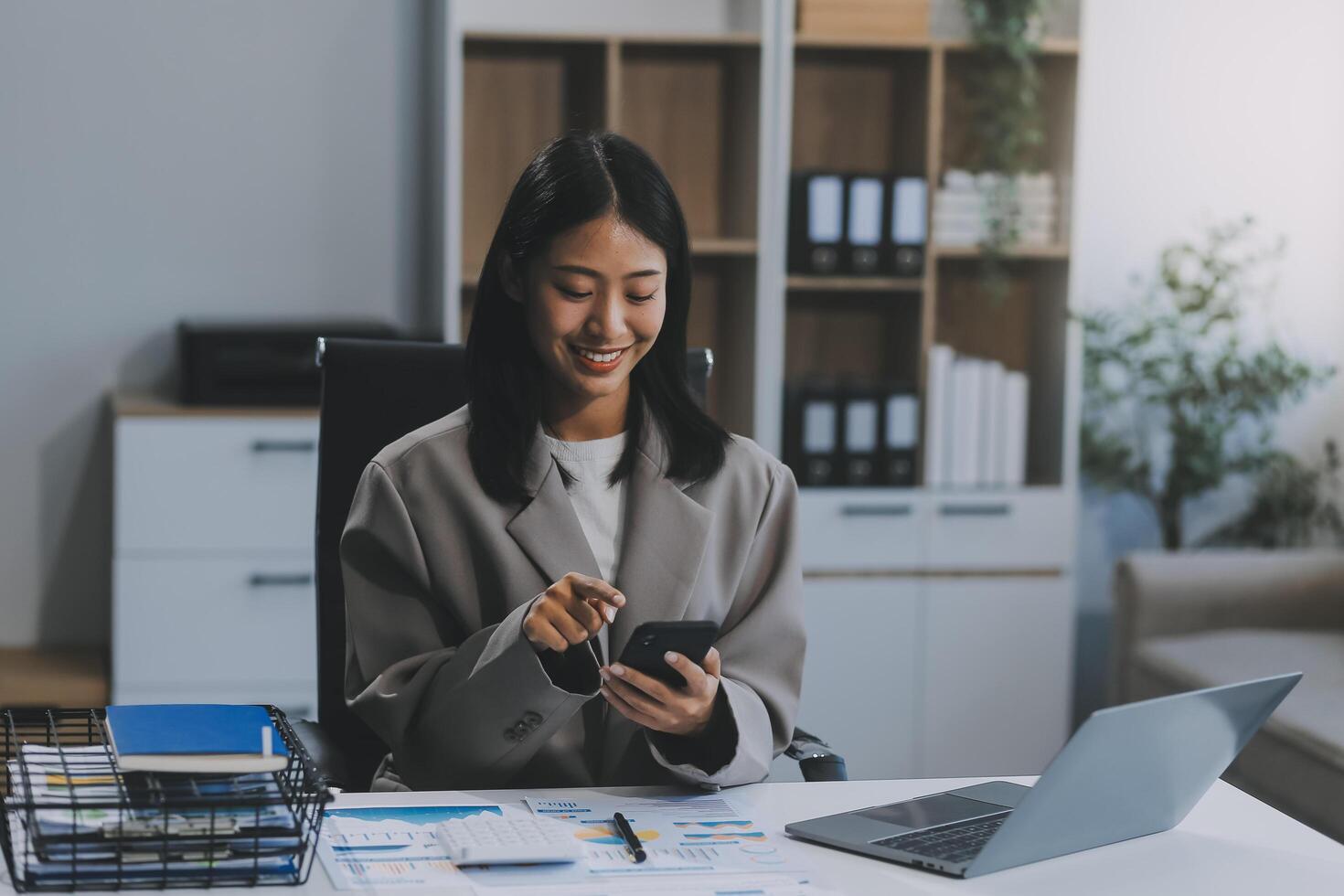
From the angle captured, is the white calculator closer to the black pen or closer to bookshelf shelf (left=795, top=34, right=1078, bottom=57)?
the black pen

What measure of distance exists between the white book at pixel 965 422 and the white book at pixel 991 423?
15 millimetres

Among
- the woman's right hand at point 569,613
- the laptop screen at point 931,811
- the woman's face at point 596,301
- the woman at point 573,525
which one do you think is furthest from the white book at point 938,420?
the woman's right hand at point 569,613

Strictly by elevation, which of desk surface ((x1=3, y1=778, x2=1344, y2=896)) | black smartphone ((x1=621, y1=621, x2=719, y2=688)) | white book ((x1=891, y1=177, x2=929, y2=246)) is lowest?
desk surface ((x1=3, y1=778, x2=1344, y2=896))

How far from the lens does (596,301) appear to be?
1646 millimetres

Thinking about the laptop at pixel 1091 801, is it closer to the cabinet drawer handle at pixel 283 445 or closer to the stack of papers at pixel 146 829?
the stack of papers at pixel 146 829

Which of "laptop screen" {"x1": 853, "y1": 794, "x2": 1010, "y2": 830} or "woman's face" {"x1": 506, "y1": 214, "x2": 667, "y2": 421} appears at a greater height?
"woman's face" {"x1": 506, "y1": 214, "x2": 667, "y2": 421}

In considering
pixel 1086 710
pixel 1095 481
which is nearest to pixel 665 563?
pixel 1095 481

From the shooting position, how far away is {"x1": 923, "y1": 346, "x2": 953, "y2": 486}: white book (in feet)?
12.2

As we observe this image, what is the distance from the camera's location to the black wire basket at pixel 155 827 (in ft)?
3.95

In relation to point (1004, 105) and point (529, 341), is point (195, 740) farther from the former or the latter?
point (1004, 105)

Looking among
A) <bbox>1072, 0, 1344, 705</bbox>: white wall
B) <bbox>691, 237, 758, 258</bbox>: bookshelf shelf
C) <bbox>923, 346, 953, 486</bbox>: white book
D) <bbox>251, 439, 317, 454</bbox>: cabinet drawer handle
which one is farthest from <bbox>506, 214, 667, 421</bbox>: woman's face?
<bbox>1072, 0, 1344, 705</bbox>: white wall

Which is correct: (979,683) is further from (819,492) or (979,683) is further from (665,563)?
(665,563)

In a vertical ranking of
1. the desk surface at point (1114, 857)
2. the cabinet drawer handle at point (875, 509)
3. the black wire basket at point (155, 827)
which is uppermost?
the black wire basket at point (155, 827)

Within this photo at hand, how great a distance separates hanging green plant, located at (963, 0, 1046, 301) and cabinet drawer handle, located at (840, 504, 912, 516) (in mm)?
557
